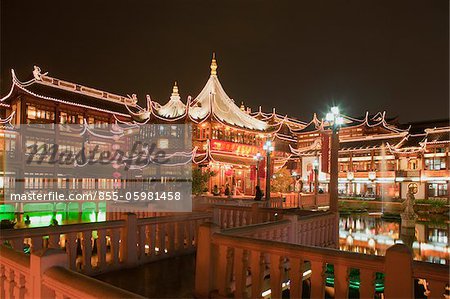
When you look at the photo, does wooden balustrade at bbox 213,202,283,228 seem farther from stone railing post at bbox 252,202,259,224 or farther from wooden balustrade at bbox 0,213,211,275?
wooden balustrade at bbox 0,213,211,275

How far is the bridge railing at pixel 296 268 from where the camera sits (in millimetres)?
3609

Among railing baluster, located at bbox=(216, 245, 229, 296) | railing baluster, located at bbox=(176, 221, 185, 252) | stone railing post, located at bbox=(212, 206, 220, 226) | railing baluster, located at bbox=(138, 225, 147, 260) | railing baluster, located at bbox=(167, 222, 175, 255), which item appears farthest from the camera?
stone railing post, located at bbox=(212, 206, 220, 226)

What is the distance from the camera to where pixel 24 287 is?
3.42 meters

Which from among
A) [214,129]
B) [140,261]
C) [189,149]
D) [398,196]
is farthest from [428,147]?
[140,261]

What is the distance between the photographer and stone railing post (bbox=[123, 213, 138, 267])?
6832mm

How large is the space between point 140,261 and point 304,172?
4295cm

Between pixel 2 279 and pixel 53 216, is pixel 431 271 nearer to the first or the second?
pixel 2 279

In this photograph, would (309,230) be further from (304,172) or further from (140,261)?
(304,172)

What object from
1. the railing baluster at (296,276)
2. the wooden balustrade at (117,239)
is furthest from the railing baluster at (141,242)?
the railing baluster at (296,276)

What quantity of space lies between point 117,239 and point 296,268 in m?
3.62

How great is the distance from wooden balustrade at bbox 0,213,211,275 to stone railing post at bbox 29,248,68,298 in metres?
2.57

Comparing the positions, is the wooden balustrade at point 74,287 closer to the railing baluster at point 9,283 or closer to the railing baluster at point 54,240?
the railing baluster at point 9,283

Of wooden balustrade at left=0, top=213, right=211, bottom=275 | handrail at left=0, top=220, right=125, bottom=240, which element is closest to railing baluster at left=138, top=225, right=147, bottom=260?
wooden balustrade at left=0, top=213, right=211, bottom=275

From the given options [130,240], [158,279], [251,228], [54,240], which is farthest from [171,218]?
[54,240]
